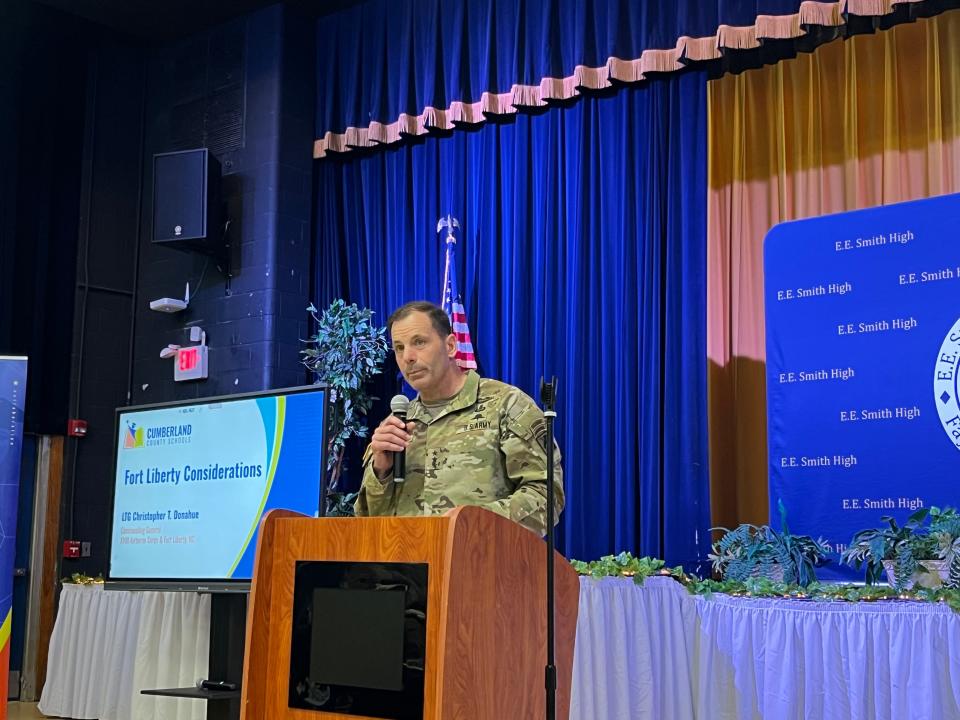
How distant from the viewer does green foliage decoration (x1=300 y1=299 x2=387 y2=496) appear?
600cm

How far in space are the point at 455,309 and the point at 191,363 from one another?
1.96 meters

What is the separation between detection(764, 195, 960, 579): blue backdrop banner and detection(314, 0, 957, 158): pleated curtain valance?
121 cm

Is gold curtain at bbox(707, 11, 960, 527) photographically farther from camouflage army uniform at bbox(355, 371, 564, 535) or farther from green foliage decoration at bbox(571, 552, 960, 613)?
camouflage army uniform at bbox(355, 371, 564, 535)

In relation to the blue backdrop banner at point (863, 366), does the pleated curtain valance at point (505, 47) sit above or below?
above

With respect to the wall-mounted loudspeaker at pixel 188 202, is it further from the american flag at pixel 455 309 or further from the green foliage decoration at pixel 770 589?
the green foliage decoration at pixel 770 589

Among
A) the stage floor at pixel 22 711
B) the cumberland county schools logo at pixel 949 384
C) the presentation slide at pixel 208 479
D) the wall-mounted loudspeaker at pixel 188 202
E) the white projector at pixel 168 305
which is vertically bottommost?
the stage floor at pixel 22 711

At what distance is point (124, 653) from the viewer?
223 inches

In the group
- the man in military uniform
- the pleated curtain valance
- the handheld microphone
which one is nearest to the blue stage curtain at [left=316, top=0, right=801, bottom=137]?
the pleated curtain valance

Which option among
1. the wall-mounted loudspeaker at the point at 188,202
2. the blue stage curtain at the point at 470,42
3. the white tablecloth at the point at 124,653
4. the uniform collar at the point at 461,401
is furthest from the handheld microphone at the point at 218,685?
the blue stage curtain at the point at 470,42

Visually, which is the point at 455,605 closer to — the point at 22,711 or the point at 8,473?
the point at 8,473

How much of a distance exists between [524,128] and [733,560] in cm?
289

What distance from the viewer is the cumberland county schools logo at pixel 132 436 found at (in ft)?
14.8

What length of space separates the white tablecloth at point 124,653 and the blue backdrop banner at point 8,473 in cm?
103

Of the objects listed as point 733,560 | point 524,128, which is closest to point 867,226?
point 733,560
